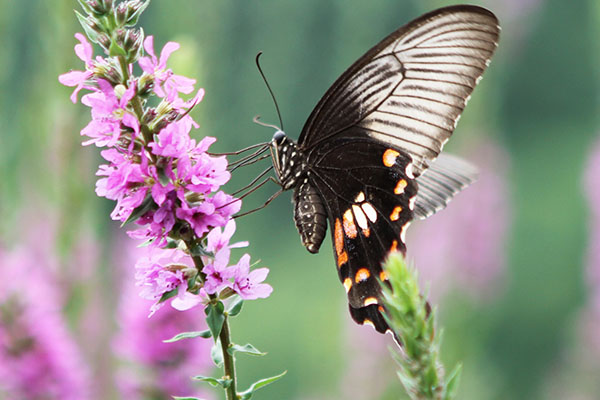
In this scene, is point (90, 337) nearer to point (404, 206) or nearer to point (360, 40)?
point (404, 206)

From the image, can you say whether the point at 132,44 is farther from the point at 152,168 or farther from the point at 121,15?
the point at 152,168

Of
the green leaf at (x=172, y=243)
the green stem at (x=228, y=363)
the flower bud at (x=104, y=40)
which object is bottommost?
the green stem at (x=228, y=363)

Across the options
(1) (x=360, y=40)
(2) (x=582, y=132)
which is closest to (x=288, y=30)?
(1) (x=360, y=40)

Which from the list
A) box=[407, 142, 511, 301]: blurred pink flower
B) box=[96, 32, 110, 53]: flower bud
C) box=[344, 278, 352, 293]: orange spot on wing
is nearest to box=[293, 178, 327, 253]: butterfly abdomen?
box=[344, 278, 352, 293]: orange spot on wing

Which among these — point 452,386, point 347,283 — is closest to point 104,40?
point 452,386

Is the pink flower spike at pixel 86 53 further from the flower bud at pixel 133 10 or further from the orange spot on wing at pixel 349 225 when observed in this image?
the orange spot on wing at pixel 349 225

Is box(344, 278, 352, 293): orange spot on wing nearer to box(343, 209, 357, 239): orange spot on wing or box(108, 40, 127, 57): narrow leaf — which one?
box(343, 209, 357, 239): orange spot on wing

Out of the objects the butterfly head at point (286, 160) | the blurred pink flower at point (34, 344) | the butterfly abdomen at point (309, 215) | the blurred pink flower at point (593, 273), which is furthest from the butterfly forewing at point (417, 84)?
the blurred pink flower at point (593, 273)
